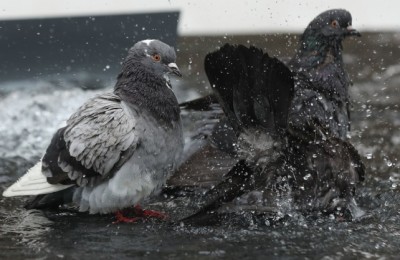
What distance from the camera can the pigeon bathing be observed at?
183 inches

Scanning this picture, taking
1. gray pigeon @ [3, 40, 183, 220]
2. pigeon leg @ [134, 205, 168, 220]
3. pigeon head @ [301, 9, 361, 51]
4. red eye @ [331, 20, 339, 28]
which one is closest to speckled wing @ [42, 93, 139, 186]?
gray pigeon @ [3, 40, 183, 220]

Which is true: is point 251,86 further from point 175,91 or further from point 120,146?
point 175,91

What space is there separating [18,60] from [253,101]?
159 inches

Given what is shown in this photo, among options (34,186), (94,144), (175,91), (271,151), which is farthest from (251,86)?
(175,91)

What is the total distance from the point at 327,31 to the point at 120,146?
1837 millimetres

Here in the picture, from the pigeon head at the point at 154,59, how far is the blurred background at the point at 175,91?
0.73m

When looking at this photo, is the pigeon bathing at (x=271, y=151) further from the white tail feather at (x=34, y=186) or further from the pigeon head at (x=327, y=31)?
the white tail feather at (x=34, y=186)

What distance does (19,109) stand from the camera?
764cm

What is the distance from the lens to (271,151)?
492 centimetres

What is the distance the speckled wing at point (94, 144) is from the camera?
4812 mm

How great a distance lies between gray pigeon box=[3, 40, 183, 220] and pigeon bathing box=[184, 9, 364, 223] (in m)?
0.36

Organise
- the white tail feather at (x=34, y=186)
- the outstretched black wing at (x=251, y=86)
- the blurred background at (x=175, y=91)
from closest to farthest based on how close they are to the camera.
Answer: the blurred background at (x=175, y=91), the outstretched black wing at (x=251, y=86), the white tail feather at (x=34, y=186)

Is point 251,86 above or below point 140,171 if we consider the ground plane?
above

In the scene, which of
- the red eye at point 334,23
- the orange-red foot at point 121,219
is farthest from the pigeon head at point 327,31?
the orange-red foot at point 121,219
